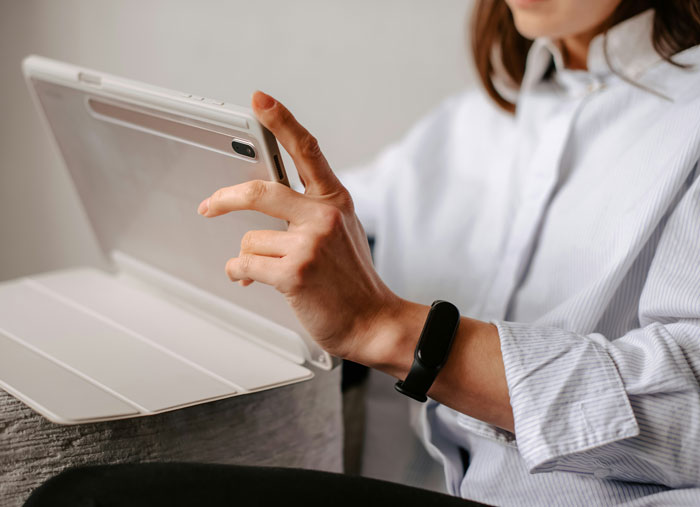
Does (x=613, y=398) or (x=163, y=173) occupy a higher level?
(x=163, y=173)

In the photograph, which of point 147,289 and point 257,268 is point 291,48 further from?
point 257,268

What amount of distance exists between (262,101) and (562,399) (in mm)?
326

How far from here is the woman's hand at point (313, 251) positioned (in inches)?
17.3

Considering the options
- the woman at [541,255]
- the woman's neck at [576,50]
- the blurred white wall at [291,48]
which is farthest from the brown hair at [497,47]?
the blurred white wall at [291,48]

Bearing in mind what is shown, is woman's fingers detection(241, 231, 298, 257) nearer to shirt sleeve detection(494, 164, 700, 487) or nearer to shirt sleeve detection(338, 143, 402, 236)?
shirt sleeve detection(494, 164, 700, 487)

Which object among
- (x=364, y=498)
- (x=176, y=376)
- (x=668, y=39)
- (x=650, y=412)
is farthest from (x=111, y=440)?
(x=668, y=39)

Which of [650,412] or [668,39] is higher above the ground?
[668,39]

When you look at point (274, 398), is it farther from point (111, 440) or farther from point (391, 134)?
point (391, 134)

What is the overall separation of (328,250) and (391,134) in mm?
869

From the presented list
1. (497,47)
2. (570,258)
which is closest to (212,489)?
(570,258)

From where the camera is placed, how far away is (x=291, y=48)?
3.97 feet

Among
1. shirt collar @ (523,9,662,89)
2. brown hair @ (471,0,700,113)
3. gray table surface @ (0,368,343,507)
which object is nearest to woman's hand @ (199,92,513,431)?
gray table surface @ (0,368,343,507)

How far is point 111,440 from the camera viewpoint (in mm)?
494

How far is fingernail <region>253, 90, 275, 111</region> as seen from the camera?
0.42 meters
